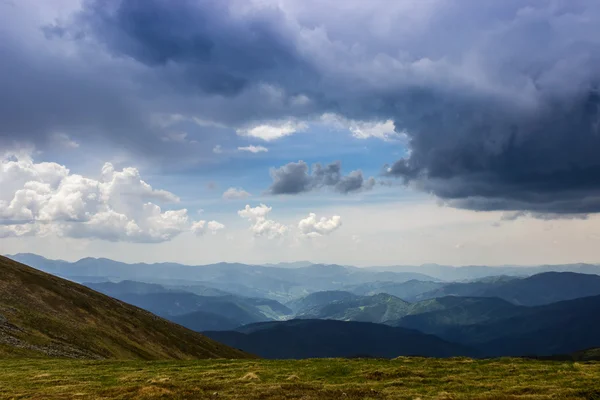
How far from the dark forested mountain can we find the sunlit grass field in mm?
27767

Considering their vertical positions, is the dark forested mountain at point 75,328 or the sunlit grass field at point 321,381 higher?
the sunlit grass field at point 321,381

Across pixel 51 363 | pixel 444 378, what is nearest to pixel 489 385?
pixel 444 378

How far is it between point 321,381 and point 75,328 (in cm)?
7408

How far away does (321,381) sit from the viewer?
3484 cm

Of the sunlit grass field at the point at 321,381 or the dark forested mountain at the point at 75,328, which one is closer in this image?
the sunlit grass field at the point at 321,381

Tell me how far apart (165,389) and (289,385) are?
9.52 m

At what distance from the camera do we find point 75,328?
288 feet

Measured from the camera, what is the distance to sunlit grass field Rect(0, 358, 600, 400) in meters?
28.8

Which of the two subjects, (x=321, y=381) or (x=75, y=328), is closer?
(x=321, y=381)

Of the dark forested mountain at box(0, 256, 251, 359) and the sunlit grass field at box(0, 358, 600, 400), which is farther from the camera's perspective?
the dark forested mountain at box(0, 256, 251, 359)

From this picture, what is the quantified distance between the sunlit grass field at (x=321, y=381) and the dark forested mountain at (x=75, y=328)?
2777 cm

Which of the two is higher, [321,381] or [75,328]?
[321,381]

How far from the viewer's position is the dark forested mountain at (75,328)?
2820 inches

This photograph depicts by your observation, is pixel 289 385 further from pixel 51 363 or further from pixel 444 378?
pixel 51 363
